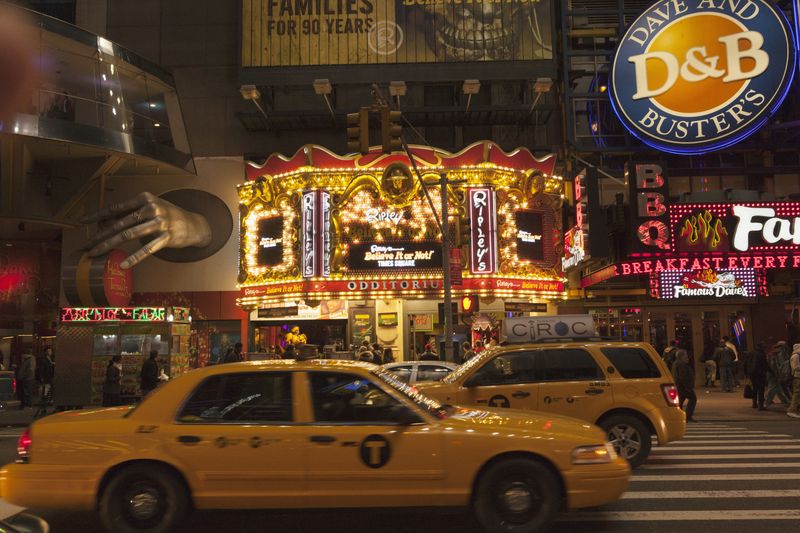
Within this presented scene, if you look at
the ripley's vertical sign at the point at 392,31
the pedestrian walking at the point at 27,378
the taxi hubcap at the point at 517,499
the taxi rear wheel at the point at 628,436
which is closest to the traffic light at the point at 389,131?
the taxi rear wheel at the point at 628,436

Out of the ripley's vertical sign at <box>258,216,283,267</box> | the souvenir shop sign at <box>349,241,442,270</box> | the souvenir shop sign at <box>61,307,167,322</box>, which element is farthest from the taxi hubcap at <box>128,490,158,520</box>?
the ripley's vertical sign at <box>258,216,283,267</box>

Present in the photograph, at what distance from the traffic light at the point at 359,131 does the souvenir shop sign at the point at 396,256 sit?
35.5 ft

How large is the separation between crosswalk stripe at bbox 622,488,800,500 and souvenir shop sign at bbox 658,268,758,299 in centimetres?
1685

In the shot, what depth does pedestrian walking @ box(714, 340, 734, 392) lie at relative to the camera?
73.6 feet

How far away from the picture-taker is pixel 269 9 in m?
27.2

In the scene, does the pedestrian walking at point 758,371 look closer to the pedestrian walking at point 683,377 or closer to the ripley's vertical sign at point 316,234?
the pedestrian walking at point 683,377

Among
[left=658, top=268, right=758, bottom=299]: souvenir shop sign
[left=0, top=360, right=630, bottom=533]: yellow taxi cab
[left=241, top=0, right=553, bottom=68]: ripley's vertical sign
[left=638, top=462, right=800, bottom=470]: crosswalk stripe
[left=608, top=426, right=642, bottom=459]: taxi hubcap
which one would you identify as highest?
[left=241, top=0, right=553, bottom=68]: ripley's vertical sign

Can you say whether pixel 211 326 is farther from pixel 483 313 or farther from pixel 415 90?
pixel 415 90

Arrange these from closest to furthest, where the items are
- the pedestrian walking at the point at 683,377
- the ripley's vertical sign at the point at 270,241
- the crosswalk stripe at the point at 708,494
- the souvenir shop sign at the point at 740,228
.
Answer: the crosswalk stripe at the point at 708,494 → the pedestrian walking at the point at 683,377 → the souvenir shop sign at the point at 740,228 → the ripley's vertical sign at the point at 270,241

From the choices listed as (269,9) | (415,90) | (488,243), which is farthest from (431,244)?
(269,9)

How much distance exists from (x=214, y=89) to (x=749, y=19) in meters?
21.9

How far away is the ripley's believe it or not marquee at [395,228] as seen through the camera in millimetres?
23797

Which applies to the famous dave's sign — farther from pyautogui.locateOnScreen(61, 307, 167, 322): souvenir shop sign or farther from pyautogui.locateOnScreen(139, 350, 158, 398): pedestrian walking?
pyautogui.locateOnScreen(139, 350, 158, 398): pedestrian walking

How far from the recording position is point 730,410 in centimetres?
1723
